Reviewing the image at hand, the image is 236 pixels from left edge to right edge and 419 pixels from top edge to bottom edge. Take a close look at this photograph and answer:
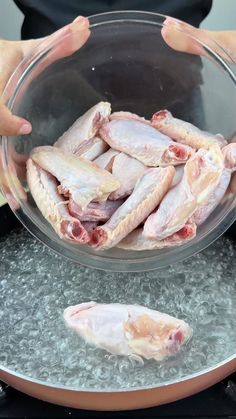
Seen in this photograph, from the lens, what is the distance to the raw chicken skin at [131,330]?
0.91m

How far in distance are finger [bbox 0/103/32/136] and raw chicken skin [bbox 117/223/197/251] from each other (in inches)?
8.2

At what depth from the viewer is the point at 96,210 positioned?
97 centimetres

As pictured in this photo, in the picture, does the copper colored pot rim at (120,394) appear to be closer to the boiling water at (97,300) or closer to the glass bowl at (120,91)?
the boiling water at (97,300)

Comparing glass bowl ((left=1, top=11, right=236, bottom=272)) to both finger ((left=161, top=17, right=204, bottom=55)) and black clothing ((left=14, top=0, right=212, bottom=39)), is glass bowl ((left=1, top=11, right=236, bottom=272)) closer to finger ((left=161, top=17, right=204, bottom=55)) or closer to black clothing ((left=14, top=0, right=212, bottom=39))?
finger ((left=161, top=17, right=204, bottom=55))

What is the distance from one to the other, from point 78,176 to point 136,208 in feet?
→ 0.30

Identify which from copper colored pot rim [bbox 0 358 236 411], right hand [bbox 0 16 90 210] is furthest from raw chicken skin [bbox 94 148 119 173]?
copper colored pot rim [bbox 0 358 236 411]

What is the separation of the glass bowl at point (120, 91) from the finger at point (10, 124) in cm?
4

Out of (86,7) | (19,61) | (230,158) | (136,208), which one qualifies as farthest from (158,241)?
(86,7)

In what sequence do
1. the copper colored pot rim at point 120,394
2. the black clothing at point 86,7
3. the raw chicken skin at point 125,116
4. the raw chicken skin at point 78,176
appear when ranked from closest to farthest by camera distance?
the copper colored pot rim at point 120,394, the raw chicken skin at point 78,176, the raw chicken skin at point 125,116, the black clothing at point 86,7

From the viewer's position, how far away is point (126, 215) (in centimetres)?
95

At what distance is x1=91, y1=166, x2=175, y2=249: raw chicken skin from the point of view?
0.93 metres

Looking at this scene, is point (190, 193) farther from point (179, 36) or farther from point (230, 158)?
point (179, 36)

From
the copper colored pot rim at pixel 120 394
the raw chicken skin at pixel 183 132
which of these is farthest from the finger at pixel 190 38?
the copper colored pot rim at pixel 120 394

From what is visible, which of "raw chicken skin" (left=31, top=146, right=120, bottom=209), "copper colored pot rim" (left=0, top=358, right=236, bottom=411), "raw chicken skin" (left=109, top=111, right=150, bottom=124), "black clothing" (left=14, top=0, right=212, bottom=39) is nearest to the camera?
"copper colored pot rim" (left=0, top=358, right=236, bottom=411)
